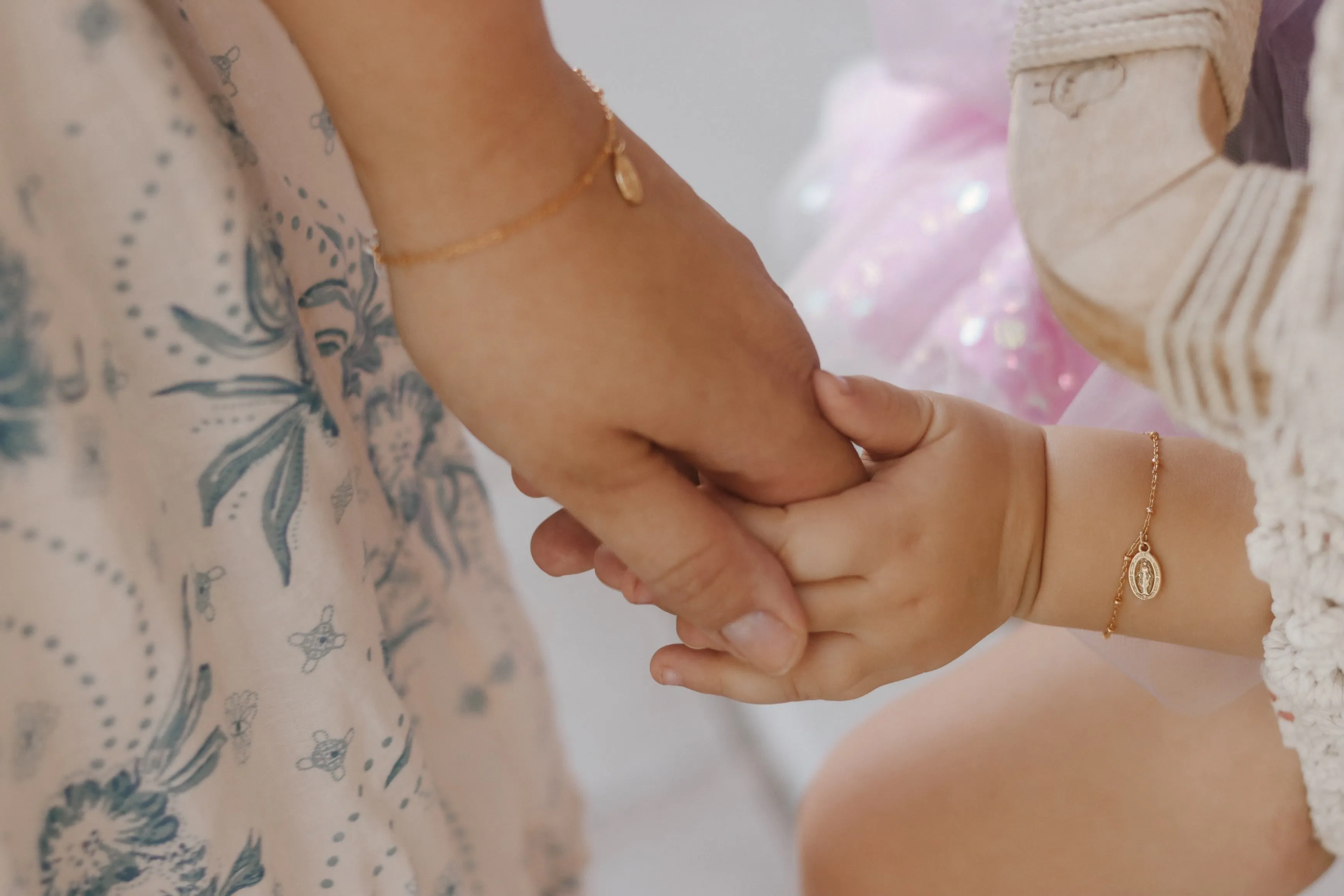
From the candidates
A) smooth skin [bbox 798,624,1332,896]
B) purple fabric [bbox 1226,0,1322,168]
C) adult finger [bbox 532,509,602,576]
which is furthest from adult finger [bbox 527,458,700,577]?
purple fabric [bbox 1226,0,1322,168]

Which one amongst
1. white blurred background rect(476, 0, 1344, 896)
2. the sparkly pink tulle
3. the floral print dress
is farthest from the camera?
white blurred background rect(476, 0, 1344, 896)

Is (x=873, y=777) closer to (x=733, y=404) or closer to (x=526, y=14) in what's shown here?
(x=733, y=404)

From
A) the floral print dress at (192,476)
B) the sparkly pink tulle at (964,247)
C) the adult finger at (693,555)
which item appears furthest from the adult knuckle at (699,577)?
the sparkly pink tulle at (964,247)

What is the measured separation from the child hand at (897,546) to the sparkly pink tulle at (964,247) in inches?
3.9

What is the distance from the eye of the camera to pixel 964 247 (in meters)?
0.72

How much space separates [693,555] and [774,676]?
0.09 m

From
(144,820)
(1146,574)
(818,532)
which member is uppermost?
(144,820)

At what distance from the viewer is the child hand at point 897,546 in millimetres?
452

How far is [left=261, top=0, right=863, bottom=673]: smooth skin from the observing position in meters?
0.36

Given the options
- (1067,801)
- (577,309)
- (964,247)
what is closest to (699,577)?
(577,309)

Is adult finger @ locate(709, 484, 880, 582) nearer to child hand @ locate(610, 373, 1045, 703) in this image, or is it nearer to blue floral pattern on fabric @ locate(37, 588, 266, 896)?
child hand @ locate(610, 373, 1045, 703)

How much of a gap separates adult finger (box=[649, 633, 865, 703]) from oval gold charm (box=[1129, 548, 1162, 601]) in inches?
4.8

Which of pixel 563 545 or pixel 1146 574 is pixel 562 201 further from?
pixel 1146 574

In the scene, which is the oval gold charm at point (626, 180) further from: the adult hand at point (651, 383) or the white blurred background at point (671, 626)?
the white blurred background at point (671, 626)
